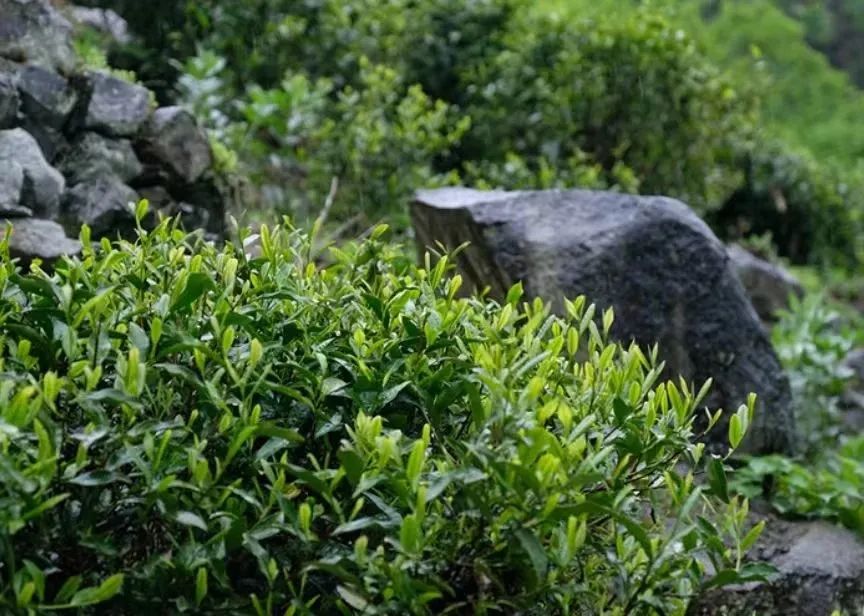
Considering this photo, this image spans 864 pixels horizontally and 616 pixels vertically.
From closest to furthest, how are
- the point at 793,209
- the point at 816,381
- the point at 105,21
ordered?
the point at 816,381
the point at 105,21
the point at 793,209

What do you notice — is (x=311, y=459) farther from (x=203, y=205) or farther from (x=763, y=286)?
(x=763, y=286)

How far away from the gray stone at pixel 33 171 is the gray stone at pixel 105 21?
8.76ft

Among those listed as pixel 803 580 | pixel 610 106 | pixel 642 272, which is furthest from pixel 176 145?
pixel 610 106

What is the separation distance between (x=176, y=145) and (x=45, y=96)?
27.4 inches

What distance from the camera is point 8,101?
4457 mm

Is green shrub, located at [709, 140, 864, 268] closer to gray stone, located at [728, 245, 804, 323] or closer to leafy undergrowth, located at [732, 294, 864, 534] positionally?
gray stone, located at [728, 245, 804, 323]

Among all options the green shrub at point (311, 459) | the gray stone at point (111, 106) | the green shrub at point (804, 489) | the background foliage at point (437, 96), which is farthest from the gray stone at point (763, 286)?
the green shrub at point (311, 459)

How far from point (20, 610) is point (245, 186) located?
4.39 metres

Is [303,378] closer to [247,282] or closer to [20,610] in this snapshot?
[247,282]

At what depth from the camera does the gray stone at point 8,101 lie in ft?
14.5

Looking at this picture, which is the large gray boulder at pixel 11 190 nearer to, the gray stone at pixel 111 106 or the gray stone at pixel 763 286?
the gray stone at pixel 111 106

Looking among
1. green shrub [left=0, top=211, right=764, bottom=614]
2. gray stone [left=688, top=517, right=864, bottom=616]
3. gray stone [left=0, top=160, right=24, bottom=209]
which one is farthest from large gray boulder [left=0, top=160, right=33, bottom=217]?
gray stone [left=688, top=517, right=864, bottom=616]

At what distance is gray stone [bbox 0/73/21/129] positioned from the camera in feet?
14.5

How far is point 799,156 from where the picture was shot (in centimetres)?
1215
